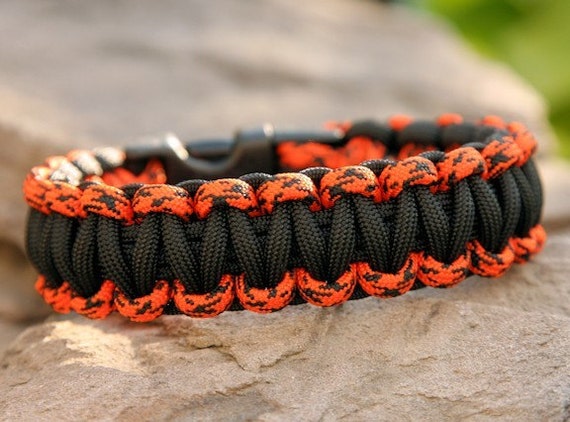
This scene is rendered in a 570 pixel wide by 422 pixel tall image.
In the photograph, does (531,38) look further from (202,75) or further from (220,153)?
(220,153)

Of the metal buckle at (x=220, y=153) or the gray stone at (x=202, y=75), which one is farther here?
the gray stone at (x=202, y=75)

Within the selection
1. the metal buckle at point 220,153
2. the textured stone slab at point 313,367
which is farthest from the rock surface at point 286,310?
the metal buckle at point 220,153

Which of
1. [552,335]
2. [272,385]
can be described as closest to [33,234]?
[272,385]

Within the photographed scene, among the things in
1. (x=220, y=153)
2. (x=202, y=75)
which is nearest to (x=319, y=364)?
(x=220, y=153)

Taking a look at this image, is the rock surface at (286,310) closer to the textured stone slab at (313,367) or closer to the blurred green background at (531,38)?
the textured stone slab at (313,367)

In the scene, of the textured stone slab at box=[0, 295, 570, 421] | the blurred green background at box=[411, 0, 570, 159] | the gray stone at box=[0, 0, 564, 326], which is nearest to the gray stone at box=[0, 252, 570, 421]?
the textured stone slab at box=[0, 295, 570, 421]

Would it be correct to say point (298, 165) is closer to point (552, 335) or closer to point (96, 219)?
point (96, 219)
